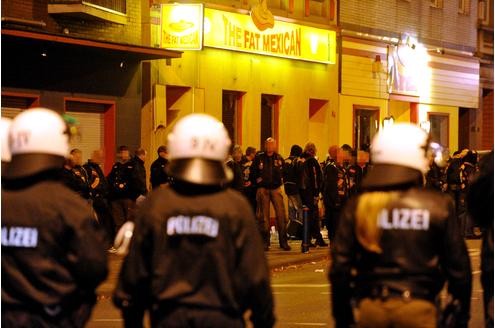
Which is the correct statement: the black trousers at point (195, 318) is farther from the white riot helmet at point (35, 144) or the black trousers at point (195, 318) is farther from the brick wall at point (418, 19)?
the brick wall at point (418, 19)

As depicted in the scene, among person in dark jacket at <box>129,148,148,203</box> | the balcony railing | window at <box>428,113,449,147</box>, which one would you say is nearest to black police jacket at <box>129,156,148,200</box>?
person in dark jacket at <box>129,148,148,203</box>

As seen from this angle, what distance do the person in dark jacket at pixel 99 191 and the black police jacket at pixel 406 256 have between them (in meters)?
12.6

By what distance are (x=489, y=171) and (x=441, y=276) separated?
1.11m

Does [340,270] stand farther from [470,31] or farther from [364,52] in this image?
[470,31]

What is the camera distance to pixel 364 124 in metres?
33.8

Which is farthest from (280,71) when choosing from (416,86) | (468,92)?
(468,92)

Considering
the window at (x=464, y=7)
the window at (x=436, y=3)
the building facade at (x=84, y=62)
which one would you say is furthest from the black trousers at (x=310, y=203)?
the window at (x=464, y=7)

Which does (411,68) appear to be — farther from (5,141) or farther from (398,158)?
(398,158)

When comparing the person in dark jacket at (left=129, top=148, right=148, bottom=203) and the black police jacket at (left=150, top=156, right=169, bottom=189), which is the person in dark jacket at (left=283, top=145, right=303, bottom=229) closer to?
the black police jacket at (left=150, top=156, right=169, bottom=189)

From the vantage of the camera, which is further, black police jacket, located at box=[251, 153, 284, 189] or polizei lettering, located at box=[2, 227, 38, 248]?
black police jacket, located at box=[251, 153, 284, 189]

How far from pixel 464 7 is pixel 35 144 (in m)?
34.1

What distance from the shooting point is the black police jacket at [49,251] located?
6000 millimetres

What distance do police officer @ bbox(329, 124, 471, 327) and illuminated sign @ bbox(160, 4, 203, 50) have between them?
18018 millimetres

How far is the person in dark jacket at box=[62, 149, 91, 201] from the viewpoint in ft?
58.8
